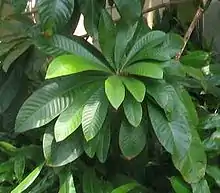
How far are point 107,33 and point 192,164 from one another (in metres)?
0.39

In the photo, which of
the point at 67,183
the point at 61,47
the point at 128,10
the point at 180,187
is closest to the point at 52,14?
the point at 61,47

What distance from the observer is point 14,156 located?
1401mm

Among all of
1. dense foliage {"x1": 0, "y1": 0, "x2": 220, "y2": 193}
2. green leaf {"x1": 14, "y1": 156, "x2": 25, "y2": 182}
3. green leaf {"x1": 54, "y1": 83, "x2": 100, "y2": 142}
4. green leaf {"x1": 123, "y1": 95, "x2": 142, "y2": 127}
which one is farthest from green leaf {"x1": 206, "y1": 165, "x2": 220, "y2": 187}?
green leaf {"x1": 14, "y1": 156, "x2": 25, "y2": 182}

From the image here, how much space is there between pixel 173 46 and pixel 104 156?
0.33 m

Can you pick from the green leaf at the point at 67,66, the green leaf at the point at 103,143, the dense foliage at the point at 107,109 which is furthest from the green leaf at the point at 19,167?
the green leaf at the point at 67,66

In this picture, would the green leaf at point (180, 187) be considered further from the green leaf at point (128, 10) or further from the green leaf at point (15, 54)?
the green leaf at point (15, 54)

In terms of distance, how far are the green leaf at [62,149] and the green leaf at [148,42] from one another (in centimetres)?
24

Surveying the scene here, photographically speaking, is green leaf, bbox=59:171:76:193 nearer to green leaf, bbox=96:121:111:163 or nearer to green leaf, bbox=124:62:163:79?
green leaf, bbox=96:121:111:163

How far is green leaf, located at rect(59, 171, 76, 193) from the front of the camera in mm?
1252

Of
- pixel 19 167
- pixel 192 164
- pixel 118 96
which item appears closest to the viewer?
pixel 118 96

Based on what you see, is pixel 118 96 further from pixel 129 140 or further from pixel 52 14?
pixel 52 14

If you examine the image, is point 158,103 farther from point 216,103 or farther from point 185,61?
point 216,103

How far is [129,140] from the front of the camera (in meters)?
1.23

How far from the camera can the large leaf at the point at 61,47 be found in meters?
1.23
